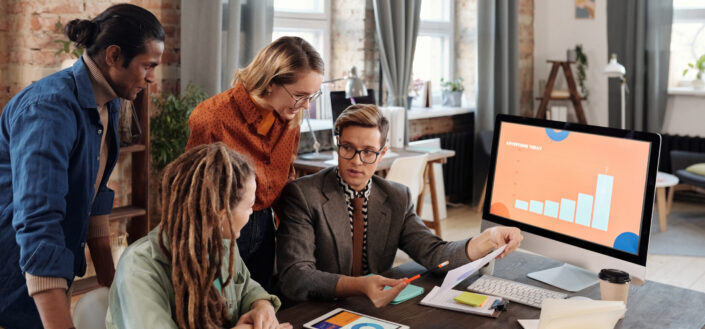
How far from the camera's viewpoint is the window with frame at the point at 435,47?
6.20m

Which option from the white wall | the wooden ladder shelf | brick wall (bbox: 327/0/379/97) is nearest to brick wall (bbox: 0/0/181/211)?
brick wall (bbox: 327/0/379/97)

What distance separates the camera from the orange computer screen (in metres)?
1.72

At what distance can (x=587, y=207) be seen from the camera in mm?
1807

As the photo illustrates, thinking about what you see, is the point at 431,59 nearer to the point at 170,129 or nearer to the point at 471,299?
the point at 170,129

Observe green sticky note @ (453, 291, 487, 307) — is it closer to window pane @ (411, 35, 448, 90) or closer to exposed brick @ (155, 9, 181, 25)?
exposed brick @ (155, 9, 181, 25)

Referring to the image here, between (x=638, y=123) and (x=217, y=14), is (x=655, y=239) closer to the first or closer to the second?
(x=638, y=123)

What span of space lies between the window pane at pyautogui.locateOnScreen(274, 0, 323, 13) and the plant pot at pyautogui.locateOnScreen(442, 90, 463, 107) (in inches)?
64.6

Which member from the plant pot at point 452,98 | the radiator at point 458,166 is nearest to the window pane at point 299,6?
the radiator at point 458,166

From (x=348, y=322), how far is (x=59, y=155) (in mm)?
709

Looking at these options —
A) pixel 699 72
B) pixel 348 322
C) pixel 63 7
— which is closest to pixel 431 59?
pixel 699 72

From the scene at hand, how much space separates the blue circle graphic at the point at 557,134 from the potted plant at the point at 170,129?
225 cm

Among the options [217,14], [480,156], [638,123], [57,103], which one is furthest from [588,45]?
[57,103]

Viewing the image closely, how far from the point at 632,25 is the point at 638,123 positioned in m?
0.93

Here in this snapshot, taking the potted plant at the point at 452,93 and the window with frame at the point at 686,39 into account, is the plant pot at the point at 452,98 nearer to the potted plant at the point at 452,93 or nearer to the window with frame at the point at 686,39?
the potted plant at the point at 452,93
